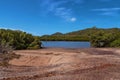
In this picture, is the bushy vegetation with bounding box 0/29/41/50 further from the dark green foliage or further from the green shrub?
the green shrub

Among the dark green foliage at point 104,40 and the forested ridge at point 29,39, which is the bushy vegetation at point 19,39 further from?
the dark green foliage at point 104,40

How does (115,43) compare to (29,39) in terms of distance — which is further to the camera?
(115,43)

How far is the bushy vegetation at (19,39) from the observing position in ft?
128

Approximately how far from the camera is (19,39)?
136 feet

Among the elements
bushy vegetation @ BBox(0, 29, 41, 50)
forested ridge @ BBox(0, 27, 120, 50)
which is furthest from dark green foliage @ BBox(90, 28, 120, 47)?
bushy vegetation @ BBox(0, 29, 41, 50)

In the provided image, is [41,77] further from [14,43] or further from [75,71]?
[14,43]

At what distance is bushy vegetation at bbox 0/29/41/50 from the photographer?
39094mm

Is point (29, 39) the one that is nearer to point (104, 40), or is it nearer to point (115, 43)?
point (104, 40)

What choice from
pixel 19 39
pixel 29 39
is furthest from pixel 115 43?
pixel 19 39

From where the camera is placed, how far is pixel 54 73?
59.3 ft

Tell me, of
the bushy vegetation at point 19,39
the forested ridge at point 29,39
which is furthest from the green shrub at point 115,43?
the bushy vegetation at point 19,39

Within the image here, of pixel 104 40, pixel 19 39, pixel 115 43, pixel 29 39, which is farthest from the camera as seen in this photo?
pixel 104 40

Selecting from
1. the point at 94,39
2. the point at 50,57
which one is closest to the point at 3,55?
the point at 50,57

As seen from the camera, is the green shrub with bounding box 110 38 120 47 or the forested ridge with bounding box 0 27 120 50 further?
the green shrub with bounding box 110 38 120 47
